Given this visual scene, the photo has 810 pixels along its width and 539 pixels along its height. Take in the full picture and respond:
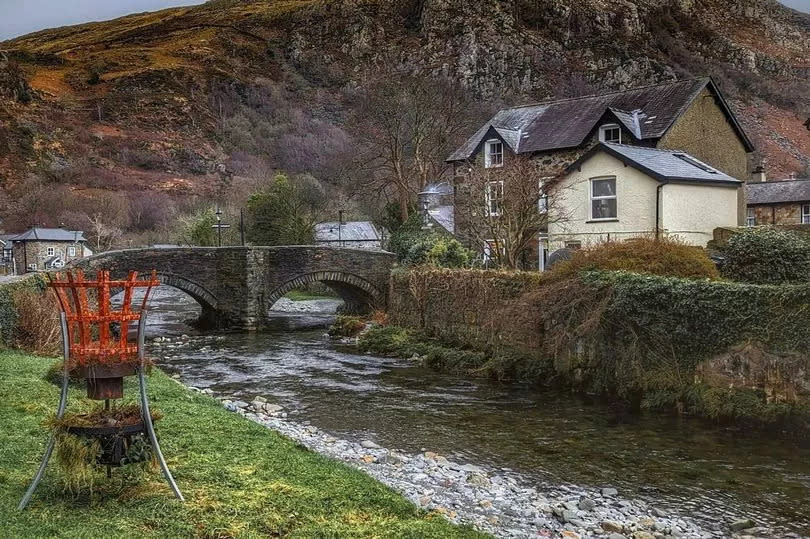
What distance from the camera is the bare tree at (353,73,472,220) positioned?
40.9 meters

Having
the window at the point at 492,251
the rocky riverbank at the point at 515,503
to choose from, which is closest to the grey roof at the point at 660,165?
the window at the point at 492,251

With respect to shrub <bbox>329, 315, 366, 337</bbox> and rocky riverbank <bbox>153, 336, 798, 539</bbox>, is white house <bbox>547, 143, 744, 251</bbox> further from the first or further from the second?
rocky riverbank <bbox>153, 336, 798, 539</bbox>

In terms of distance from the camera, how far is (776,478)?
10398 millimetres

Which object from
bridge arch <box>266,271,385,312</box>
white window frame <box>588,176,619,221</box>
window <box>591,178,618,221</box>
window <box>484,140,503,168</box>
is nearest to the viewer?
white window frame <box>588,176,619,221</box>

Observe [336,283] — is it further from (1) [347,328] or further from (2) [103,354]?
(2) [103,354]

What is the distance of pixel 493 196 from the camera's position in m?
24.9

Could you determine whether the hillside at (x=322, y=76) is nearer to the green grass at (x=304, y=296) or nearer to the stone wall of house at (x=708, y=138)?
the green grass at (x=304, y=296)

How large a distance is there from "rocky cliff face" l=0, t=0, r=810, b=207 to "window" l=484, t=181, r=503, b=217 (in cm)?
5148

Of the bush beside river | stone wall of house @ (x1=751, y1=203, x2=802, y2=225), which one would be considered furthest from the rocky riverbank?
stone wall of house @ (x1=751, y1=203, x2=802, y2=225)

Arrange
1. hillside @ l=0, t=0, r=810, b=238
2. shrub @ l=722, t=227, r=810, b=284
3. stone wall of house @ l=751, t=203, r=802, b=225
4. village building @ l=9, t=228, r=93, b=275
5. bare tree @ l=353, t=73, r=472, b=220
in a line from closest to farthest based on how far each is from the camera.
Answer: shrub @ l=722, t=227, r=810, b=284
stone wall of house @ l=751, t=203, r=802, b=225
bare tree @ l=353, t=73, r=472, b=220
village building @ l=9, t=228, r=93, b=275
hillside @ l=0, t=0, r=810, b=238

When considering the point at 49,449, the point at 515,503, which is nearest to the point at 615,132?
the point at 515,503

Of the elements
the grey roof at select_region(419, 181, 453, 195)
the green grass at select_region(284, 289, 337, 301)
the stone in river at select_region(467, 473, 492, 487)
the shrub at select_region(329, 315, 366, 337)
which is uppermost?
the grey roof at select_region(419, 181, 453, 195)

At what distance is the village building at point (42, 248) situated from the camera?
58.3 m

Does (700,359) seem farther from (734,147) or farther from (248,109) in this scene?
(248,109)
